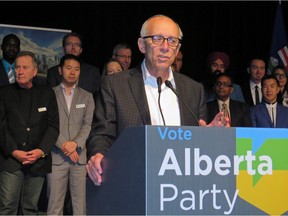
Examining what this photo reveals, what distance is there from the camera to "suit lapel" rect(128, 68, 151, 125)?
98.9 inches

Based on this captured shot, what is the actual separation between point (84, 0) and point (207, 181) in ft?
19.0

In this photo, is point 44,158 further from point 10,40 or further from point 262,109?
point 262,109

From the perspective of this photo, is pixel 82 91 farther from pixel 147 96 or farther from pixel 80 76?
pixel 147 96

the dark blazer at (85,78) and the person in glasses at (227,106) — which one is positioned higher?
the dark blazer at (85,78)

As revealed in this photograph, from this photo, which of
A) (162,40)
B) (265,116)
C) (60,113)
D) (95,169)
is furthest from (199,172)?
(265,116)

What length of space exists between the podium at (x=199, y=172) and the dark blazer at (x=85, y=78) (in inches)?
153

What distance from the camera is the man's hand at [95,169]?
2.11 metres

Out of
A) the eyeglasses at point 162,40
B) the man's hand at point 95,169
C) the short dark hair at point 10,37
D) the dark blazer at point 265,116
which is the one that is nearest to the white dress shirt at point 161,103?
the eyeglasses at point 162,40

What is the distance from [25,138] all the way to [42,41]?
186cm

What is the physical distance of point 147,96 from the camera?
2637 millimetres

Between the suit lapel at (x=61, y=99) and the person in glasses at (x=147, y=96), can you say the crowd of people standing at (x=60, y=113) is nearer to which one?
the suit lapel at (x=61, y=99)

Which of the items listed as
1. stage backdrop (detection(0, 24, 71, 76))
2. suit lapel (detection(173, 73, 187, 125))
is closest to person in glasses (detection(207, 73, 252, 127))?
stage backdrop (detection(0, 24, 71, 76))

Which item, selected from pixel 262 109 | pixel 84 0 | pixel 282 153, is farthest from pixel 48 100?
pixel 282 153

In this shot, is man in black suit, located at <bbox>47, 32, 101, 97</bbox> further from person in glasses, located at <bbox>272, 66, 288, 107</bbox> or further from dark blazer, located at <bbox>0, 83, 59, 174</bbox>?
person in glasses, located at <bbox>272, 66, 288, 107</bbox>
